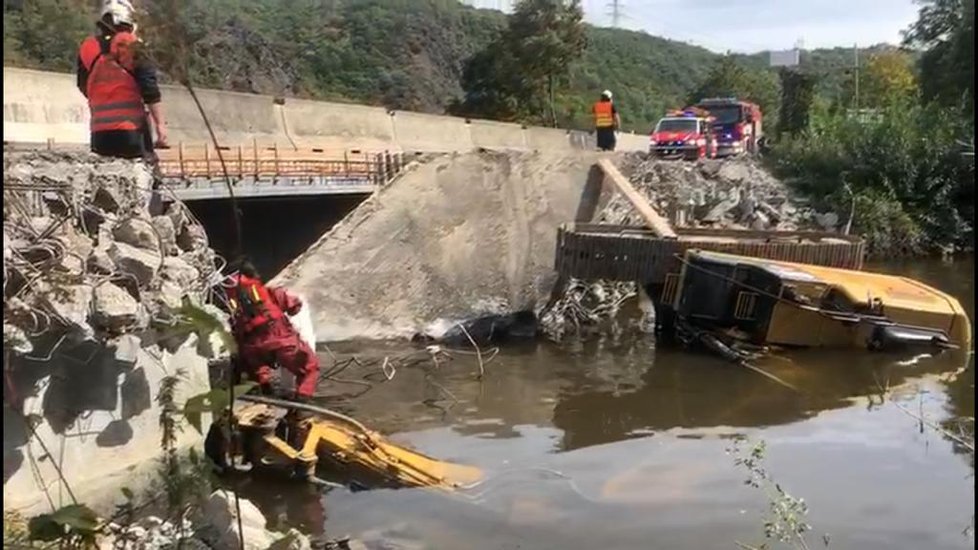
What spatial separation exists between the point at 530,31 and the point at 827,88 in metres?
57.8

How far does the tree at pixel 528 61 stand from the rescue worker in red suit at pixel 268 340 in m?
35.8

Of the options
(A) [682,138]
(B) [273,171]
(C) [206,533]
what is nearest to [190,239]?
(C) [206,533]

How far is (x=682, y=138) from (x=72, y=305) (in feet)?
82.6

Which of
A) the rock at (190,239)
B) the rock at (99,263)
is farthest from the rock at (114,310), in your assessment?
the rock at (190,239)

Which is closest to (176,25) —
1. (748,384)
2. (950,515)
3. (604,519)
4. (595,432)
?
(604,519)

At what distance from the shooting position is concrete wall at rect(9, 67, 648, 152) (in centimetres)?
1405

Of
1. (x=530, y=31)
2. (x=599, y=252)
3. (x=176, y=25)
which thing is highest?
(x=530, y=31)

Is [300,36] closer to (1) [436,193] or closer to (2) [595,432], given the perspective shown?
(1) [436,193]

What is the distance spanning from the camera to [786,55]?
272 feet

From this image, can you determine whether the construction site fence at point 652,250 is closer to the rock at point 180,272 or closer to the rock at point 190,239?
the rock at point 190,239

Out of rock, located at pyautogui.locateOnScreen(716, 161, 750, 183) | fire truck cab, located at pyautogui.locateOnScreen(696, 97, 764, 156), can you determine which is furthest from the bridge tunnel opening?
fire truck cab, located at pyautogui.locateOnScreen(696, 97, 764, 156)

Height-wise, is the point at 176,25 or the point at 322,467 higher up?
the point at 176,25

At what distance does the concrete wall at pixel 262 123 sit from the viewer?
1405 cm

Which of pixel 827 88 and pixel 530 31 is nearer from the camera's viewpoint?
pixel 530 31
